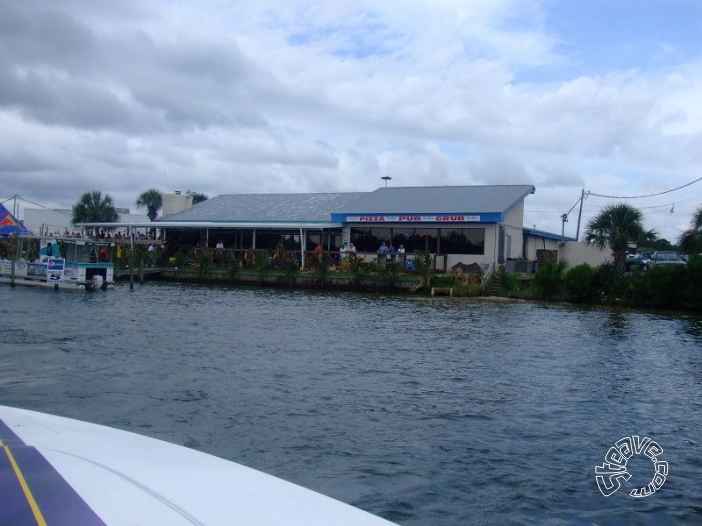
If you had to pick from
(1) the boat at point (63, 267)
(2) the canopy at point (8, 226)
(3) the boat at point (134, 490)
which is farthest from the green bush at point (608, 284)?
(2) the canopy at point (8, 226)

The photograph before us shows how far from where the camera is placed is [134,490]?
10.8 ft

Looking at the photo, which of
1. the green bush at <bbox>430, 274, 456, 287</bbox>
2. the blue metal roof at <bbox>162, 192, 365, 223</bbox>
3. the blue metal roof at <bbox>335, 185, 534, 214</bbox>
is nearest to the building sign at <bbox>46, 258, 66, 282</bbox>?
the blue metal roof at <bbox>162, 192, 365, 223</bbox>

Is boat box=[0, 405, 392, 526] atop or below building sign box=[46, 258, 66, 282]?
below

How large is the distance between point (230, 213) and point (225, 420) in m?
39.9

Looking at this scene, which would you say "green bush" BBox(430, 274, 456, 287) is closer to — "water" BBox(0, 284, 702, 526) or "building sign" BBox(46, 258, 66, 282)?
"water" BBox(0, 284, 702, 526)

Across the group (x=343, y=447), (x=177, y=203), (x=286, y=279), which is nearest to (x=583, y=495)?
(x=343, y=447)

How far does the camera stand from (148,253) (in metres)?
42.0

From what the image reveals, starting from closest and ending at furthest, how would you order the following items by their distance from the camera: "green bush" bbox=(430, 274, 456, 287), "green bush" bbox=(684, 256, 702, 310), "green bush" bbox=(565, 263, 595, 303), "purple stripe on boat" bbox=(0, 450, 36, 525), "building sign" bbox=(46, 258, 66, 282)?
"purple stripe on boat" bbox=(0, 450, 36, 525)
"green bush" bbox=(684, 256, 702, 310)
"building sign" bbox=(46, 258, 66, 282)
"green bush" bbox=(565, 263, 595, 303)
"green bush" bbox=(430, 274, 456, 287)

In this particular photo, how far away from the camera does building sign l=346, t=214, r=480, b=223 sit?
37031mm

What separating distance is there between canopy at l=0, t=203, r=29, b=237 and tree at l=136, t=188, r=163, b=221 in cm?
1989

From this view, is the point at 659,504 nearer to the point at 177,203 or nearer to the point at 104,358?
the point at 104,358

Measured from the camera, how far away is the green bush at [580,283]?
31239mm
